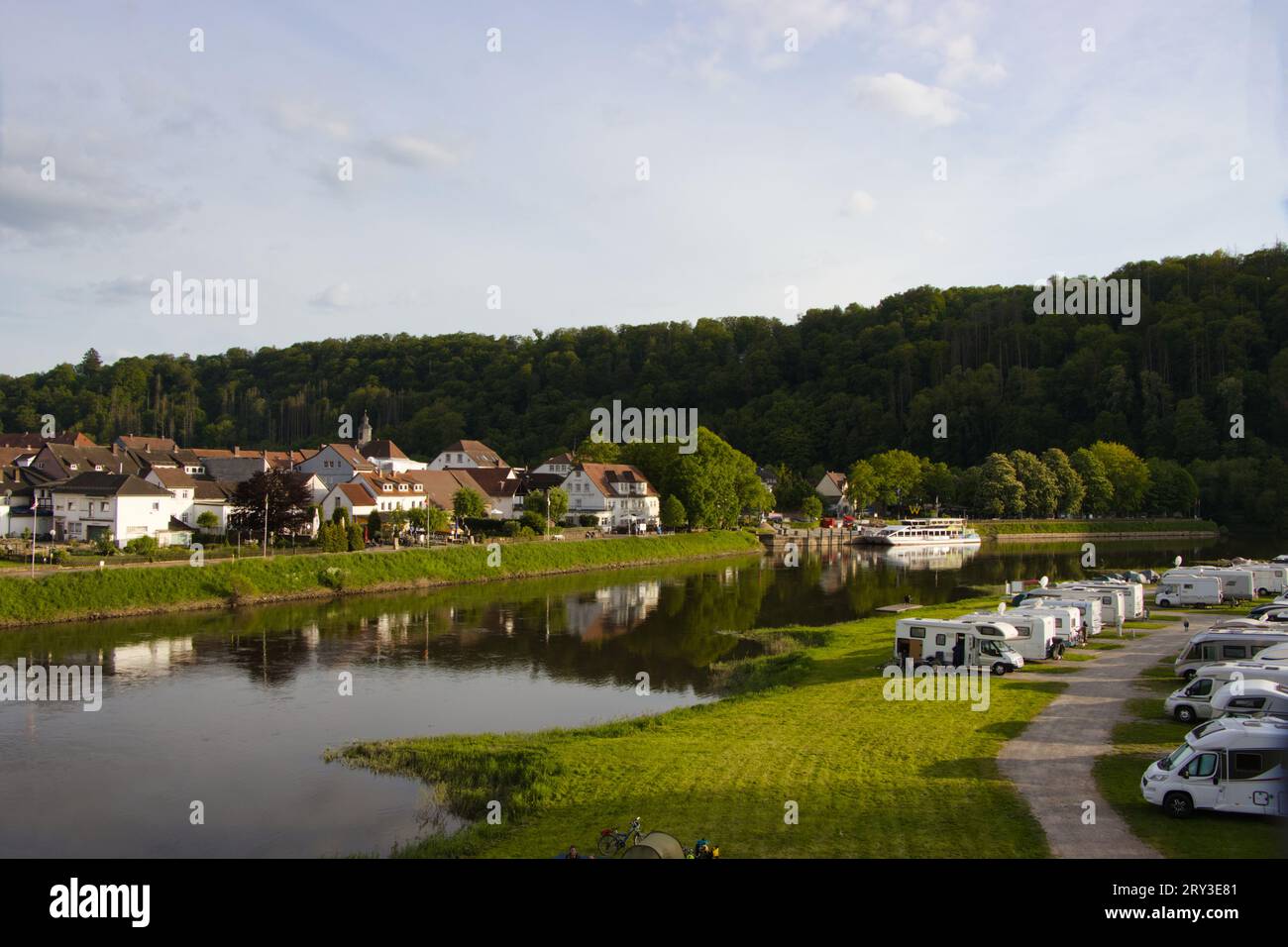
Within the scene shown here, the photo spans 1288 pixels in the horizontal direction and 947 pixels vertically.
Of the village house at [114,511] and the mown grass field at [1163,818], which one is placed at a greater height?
the village house at [114,511]

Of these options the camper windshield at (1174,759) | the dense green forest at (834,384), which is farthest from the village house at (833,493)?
the camper windshield at (1174,759)

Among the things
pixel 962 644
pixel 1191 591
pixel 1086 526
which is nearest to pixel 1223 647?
pixel 962 644

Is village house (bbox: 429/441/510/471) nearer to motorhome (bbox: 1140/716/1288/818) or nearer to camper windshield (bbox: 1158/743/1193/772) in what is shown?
camper windshield (bbox: 1158/743/1193/772)

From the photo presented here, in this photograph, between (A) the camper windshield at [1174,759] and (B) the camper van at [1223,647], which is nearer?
(A) the camper windshield at [1174,759]

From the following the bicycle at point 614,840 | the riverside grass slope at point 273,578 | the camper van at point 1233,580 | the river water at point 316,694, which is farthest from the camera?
the camper van at point 1233,580

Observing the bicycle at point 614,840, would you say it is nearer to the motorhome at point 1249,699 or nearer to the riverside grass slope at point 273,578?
the motorhome at point 1249,699

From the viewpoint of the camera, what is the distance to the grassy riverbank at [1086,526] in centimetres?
9250

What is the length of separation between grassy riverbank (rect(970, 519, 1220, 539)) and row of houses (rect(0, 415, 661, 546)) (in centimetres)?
3846

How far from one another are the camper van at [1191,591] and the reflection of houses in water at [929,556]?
84.2 feet

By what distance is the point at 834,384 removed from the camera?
458 feet

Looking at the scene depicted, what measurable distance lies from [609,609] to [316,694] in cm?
1864
